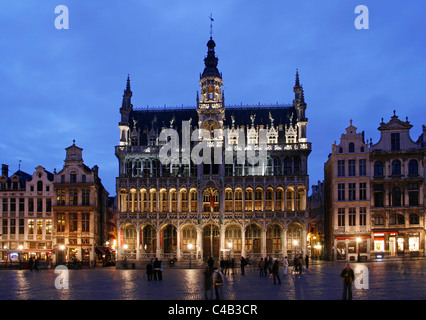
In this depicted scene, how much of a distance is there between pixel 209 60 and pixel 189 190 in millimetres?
21236

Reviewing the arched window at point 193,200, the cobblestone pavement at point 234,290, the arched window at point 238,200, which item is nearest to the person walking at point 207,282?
the cobblestone pavement at point 234,290

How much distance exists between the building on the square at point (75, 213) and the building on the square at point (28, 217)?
2215 mm

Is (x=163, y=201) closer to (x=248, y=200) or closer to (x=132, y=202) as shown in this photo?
(x=132, y=202)

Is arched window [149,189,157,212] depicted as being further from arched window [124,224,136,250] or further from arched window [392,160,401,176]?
arched window [392,160,401,176]

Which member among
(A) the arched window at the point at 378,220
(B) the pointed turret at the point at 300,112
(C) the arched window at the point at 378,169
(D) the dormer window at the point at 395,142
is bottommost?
(A) the arched window at the point at 378,220

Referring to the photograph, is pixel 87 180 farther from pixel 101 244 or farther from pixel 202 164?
pixel 202 164

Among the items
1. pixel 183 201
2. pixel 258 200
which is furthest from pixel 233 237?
pixel 183 201

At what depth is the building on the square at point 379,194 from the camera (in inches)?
3002

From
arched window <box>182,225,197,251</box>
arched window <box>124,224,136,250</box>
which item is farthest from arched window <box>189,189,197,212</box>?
arched window <box>124,224,136,250</box>

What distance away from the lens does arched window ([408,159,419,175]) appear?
77375mm

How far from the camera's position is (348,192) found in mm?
78250

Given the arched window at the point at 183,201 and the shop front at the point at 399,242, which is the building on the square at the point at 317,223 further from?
the arched window at the point at 183,201
